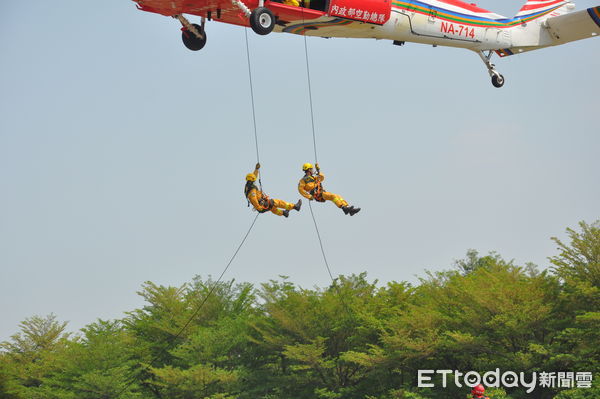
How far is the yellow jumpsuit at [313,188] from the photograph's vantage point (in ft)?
65.8

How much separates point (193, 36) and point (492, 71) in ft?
29.8

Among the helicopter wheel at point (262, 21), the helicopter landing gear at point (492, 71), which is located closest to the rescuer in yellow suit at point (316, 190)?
the helicopter wheel at point (262, 21)

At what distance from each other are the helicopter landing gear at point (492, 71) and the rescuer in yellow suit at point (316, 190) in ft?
23.9

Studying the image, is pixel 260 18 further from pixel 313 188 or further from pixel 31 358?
pixel 31 358

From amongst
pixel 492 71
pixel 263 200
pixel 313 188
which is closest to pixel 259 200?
pixel 263 200

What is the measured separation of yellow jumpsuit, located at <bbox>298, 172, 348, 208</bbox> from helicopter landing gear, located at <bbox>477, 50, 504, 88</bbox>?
727cm

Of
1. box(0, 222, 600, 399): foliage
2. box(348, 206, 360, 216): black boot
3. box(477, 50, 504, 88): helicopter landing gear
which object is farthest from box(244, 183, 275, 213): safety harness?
box(0, 222, 600, 399): foliage

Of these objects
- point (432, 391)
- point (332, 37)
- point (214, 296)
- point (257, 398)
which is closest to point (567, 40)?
point (332, 37)

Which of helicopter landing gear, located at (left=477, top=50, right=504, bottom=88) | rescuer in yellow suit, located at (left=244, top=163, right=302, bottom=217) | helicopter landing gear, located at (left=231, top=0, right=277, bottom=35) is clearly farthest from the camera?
helicopter landing gear, located at (left=477, top=50, right=504, bottom=88)

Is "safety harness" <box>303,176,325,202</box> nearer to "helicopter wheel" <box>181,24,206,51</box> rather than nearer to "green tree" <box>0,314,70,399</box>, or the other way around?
"helicopter wheel" <box>181,24,206,51</box>

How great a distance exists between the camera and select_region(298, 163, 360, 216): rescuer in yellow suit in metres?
20.0

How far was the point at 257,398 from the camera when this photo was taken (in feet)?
129

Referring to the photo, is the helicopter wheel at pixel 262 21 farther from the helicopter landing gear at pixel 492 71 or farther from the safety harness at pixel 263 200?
the helicopter landing gear at pixel 492 71

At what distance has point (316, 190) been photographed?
20125 mm
